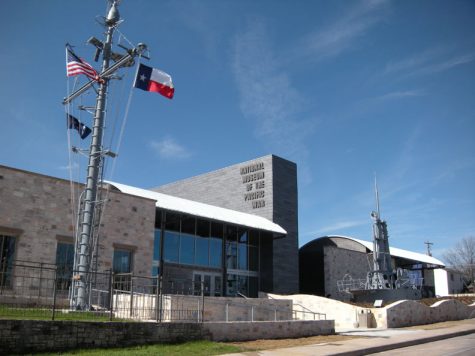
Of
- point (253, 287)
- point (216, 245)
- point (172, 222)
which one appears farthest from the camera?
point (253, 287)

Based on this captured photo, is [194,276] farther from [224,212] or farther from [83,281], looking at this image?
[83,281]

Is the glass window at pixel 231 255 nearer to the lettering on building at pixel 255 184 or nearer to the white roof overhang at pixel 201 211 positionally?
the white roof overhang at pixel 201 211

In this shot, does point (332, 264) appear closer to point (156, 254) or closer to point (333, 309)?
point (333, 309)

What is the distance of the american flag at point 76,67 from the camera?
63.2ft

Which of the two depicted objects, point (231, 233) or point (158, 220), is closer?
point (158, 220)

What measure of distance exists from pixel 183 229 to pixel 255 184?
10273 mm

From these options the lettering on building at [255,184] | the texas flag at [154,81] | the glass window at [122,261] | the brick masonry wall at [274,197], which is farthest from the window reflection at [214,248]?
the texas flag at [154,81]

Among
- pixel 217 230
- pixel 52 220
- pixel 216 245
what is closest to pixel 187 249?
pixel 216 245

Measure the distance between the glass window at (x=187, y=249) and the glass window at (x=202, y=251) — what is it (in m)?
0.35

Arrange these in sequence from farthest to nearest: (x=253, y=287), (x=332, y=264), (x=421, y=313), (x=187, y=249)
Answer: (x=332, y=264), (x=253, y=287), (x=187, y=249), (x=421, y=313)

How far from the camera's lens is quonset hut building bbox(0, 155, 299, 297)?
806 inches

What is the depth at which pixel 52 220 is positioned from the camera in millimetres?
21359

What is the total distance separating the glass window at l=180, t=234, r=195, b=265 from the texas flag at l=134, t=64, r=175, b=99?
39.8 ft

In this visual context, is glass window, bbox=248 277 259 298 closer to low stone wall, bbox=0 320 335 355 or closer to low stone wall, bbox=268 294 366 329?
low stone wall, bbox=268 294 366 329
